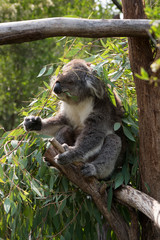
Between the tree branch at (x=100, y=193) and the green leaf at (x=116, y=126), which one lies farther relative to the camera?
the green leaf at (x=116, y=126)

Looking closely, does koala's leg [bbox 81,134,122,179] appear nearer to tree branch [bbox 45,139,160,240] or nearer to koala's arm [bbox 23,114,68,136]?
tree branch [bbox 45,139,160,240]

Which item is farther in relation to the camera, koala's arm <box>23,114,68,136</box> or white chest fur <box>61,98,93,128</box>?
white chest fur <box>61,98,93,128</box>

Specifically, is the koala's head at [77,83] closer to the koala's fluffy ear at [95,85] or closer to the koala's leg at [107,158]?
the koala's fluffy ear at [95,85]

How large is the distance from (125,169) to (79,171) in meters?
0.54

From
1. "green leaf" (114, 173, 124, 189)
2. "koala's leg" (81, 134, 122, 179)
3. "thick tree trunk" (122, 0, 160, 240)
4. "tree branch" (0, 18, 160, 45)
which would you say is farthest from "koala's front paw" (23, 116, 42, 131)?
"tree branch" (0, 18, 160, 45)

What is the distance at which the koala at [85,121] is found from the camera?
365 centimetres

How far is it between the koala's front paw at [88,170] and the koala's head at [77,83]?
715 mm

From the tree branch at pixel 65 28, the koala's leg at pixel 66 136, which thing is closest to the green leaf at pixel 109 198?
the koala's leg at pixel 66 136

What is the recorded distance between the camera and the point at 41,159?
3.72m

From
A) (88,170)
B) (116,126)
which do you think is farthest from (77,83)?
(88,170)

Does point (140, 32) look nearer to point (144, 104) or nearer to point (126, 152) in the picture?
point (144, 104)

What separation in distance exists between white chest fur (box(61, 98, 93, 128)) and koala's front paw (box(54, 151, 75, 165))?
61 cm

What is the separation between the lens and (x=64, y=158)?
11.0ft

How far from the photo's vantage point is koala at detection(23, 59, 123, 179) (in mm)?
3652
